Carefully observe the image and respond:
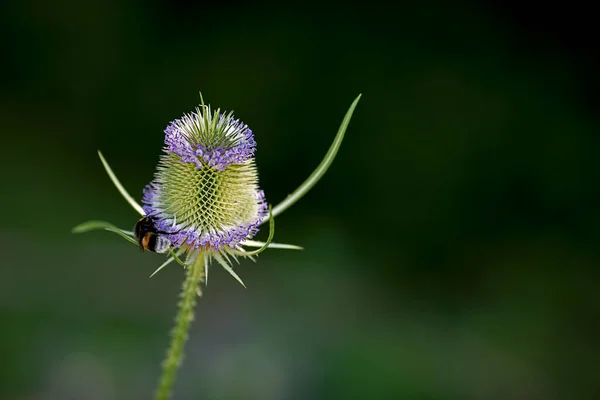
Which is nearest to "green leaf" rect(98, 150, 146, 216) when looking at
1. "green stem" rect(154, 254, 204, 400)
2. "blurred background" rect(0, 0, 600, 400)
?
"green stem" rect(154, 254, 204, 400)

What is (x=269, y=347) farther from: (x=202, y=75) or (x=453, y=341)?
(x=202, y=75)

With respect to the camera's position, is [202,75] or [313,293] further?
[202,75]

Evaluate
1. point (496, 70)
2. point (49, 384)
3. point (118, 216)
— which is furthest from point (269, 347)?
point (496, 70)

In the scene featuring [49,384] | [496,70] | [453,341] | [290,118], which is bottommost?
[49,384]

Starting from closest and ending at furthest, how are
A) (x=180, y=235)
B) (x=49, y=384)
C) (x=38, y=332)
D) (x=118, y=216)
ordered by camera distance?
(x=180, y=235)
(x=49, y=384)
(x=38, y=332)
(x=118, y=216)

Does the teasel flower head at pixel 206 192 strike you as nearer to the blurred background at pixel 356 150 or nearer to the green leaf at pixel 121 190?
the green leaf at pixel 121 190

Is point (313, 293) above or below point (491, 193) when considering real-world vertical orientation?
below
